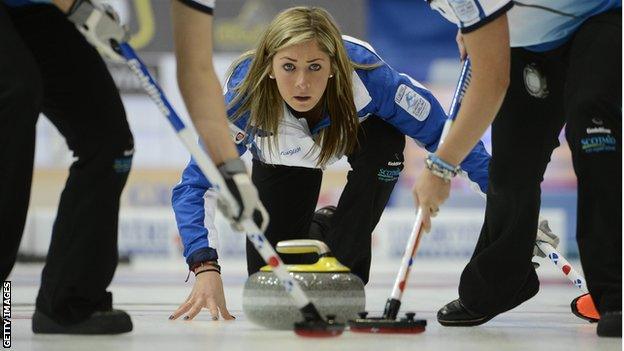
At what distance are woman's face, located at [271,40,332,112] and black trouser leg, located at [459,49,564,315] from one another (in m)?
0.62

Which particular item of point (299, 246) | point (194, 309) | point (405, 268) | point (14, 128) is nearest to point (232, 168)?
point (299, 246)

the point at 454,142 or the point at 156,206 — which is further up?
the point at 454,142

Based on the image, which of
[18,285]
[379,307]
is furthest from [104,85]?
[18,285]

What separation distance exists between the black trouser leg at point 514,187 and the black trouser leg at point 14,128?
52.4 inches

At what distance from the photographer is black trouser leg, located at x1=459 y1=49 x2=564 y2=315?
9.97 feet

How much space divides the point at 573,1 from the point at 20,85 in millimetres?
1391

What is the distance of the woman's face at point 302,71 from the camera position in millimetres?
3416

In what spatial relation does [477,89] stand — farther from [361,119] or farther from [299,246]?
[361,119]

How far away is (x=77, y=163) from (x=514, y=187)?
1.24 meters

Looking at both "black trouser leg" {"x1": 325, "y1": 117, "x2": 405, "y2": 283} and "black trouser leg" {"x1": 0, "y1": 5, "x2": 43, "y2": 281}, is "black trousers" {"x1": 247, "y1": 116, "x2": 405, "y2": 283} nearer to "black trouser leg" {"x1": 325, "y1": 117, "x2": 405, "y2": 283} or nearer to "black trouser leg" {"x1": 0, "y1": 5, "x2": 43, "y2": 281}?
"black trouser leg" {"x1": 325, "y1": 117, "x2": 405, "y2": 283}

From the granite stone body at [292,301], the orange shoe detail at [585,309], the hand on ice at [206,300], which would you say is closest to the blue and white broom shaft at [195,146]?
the granite stone body at [292,301]

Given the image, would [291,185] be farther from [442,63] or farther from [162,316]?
[442,63]

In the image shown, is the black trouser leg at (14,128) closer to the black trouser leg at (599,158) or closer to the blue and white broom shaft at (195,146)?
the blue and white broom shaft at (195,146)

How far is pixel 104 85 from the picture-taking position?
2.58 metres
